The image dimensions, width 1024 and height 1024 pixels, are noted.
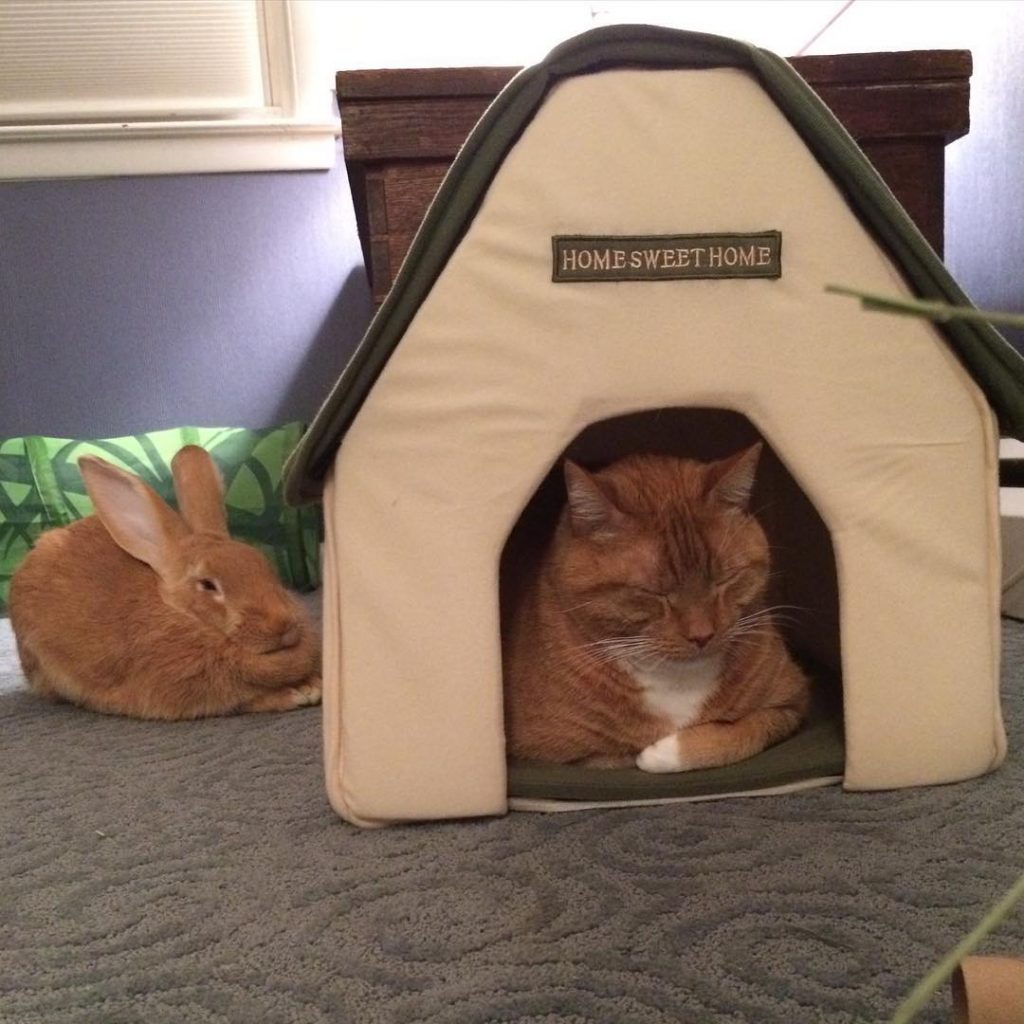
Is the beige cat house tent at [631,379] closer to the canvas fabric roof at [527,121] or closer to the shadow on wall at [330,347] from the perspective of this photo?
the canvas fabric roof at [527,121]

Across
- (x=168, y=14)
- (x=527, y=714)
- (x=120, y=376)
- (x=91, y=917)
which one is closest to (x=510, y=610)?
(x=527, y=714)

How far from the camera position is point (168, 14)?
2.27 metres

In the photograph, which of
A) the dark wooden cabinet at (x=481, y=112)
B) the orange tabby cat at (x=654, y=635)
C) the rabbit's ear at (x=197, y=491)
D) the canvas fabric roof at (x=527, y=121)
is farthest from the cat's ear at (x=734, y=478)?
the rabbit's ear at (x=197, y=491)

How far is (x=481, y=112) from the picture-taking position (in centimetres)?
117

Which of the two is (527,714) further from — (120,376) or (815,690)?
(120,376)

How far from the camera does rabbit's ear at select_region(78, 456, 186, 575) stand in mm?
1368

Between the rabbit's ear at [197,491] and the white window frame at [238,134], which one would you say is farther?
the white window frame at [238,134]

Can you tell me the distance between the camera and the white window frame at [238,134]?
2271mm

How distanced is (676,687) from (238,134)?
72.6 inches

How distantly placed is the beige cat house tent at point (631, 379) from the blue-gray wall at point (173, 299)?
1489 millimetres

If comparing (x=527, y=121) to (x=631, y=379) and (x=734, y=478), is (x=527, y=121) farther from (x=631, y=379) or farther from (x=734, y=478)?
(x=734, y=478)

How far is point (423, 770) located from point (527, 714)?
0.17 meters

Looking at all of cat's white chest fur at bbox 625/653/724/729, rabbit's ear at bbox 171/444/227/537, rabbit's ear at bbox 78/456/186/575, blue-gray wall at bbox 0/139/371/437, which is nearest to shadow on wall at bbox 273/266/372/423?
blue-gray wall at bbox 0/139/371/437

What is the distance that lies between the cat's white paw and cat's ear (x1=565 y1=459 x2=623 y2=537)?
25cm
